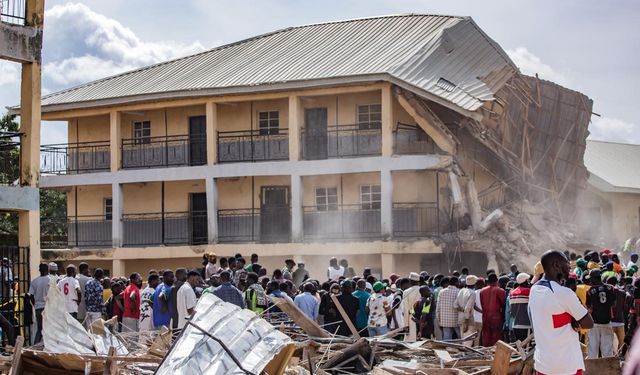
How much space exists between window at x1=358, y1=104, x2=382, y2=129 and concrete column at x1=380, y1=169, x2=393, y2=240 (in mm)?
2149

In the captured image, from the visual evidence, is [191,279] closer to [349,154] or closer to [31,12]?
[31,12]

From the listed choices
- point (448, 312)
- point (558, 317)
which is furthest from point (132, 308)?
point (558, 317)

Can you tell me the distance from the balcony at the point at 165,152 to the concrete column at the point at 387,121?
24.0 ft

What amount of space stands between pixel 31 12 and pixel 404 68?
13.1m

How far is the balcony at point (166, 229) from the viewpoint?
115 feet

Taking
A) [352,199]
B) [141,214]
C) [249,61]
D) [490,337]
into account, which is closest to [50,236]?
[141,214]

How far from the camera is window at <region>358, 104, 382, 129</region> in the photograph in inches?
1276

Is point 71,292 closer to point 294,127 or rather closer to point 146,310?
point 146,310

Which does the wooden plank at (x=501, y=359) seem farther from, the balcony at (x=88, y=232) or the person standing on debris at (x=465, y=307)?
the balcony at (x=88, y=232)

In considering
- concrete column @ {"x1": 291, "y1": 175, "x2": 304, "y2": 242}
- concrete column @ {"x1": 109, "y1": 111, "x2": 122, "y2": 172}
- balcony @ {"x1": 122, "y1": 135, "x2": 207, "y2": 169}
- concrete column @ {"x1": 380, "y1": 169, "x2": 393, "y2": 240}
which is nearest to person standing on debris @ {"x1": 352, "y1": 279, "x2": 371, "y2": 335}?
concrete column @ {"x1": 380, "y1": 169, "x2": 393, "y2": 240}

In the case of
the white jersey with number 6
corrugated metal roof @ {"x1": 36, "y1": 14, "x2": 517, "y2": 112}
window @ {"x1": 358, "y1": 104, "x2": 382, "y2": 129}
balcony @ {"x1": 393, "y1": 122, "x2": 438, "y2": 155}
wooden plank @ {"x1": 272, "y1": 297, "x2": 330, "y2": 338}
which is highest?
corrugated metal roof @ {"x1": 36, "y1": 14, "x2": 517, "y2": 112}

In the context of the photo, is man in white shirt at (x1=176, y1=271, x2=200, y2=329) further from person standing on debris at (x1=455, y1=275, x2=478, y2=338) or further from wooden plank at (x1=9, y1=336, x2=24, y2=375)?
wooden plank at (x1=9, y1=336, x2=24, y2=375)

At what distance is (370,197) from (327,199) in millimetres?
1559

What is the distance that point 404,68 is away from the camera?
3084 centimetres
